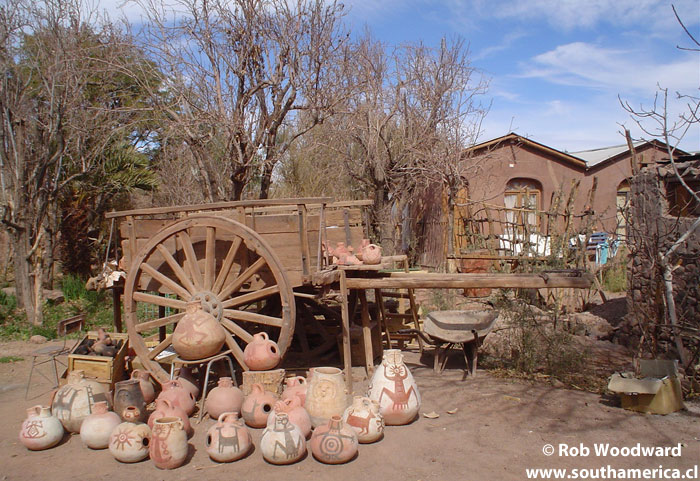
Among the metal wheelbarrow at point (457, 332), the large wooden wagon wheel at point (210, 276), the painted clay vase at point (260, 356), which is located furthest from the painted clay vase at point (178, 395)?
the metal wheelbarrow at point (457, 332)

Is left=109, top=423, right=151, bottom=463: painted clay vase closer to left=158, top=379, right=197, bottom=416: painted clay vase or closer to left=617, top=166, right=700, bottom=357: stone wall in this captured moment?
left=158, top=379, right=197, bottom=416: painted clay vase

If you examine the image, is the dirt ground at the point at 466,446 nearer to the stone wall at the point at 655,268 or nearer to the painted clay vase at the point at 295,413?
the painted clay vase at the point at 295,413

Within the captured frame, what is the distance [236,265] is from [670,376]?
12.7ft

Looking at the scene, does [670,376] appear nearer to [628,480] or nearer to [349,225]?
[628,480]

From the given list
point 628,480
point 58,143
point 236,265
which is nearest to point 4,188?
point 58,143

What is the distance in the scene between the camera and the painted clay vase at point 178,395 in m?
4.29

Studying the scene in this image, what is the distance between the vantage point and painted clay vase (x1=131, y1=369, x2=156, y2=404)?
4.69 meters

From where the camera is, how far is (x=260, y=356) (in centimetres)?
446

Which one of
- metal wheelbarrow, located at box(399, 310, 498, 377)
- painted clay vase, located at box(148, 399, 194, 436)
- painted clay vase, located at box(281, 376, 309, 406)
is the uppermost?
metal wheelbarrow, located at box(399, 310, 498, 377)

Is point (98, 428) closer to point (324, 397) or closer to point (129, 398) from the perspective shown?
point (129, 398)

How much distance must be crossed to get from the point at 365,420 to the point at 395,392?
1.44 ft

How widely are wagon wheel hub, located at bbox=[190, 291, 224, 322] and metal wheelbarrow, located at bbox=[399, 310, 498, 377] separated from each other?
7.33ft

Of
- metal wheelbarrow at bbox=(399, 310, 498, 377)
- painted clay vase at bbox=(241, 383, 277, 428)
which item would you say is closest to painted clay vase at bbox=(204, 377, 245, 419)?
painted clay vase at bbox=(241, 383, 277, 428)

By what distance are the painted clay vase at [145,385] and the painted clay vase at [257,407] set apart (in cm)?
100
